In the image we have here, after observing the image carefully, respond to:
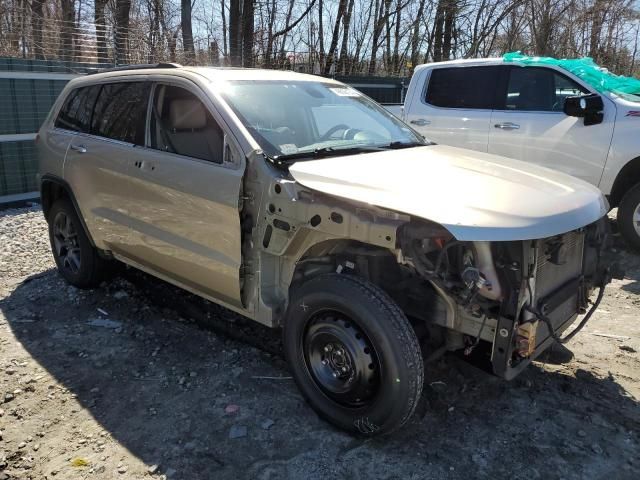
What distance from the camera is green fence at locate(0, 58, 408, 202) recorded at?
8.55 metres

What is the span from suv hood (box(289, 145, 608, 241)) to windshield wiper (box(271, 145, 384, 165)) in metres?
0.11

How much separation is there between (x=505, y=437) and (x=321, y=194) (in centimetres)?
166

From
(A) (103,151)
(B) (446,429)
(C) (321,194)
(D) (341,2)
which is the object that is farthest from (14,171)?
(D) (341,2)

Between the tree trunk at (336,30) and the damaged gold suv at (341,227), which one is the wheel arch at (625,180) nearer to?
the damaged gold suv at (341,227)

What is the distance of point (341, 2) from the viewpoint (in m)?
19.8

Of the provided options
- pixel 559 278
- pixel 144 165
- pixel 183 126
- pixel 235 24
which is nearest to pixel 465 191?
pixel 559 278

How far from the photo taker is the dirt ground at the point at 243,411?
2.90 meters

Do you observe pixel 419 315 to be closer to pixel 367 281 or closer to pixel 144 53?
pixel 367 281

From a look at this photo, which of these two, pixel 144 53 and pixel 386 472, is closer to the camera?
pixel 386 472

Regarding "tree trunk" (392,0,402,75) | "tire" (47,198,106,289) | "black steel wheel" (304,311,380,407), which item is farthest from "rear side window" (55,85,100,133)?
"tree trunk" (392,0,402,75)

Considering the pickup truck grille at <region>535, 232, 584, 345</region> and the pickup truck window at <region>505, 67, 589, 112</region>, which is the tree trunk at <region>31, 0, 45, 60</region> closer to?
the pickup truck window at <region>505, 67, 589, 112</region>

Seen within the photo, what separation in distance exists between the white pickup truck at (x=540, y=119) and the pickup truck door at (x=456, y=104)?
0.01 meters

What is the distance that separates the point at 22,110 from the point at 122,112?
5.36m

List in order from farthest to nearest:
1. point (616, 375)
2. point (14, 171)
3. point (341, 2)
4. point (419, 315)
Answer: point (341, 2), point (14, 171), point (616, 375), point (419, 315)
